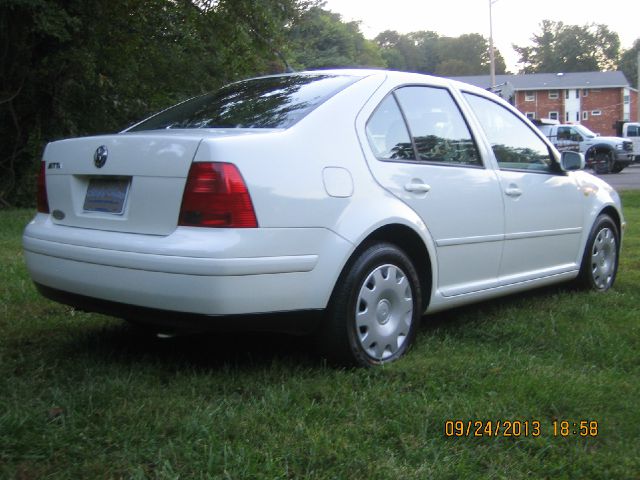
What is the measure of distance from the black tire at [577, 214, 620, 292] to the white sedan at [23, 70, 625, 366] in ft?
3.35

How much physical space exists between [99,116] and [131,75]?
110 centimetres

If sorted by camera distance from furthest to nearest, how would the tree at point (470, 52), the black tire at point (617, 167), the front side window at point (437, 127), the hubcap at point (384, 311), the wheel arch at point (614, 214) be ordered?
the tree at point (470, 52) < the black tire at point (617, 167) < the wheel arch at point (614, 214) < the front side window at point (437, 127) < the hubcap at point (384, 311)

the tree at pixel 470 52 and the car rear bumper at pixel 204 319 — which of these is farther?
the tree at pixel 470 52

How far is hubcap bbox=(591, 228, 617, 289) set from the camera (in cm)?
542

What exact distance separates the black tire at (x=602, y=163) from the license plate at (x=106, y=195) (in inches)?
1068

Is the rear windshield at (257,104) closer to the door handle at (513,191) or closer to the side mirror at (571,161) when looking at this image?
the door handle at (513,191)

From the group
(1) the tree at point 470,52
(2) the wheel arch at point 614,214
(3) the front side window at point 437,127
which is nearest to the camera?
(3) the front side window at point 437,127

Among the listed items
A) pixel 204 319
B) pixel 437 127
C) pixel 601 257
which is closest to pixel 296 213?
pixel 204 319

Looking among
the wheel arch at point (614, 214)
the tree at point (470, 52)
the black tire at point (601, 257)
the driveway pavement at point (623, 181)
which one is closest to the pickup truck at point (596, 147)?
the driveway pavement at point (623, 181)

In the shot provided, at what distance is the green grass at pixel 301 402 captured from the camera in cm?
247

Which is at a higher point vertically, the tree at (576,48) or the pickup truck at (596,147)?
the tree at (576,48)

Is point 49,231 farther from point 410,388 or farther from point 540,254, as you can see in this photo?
point 540,254

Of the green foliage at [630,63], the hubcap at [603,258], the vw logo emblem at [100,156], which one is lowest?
the hubcap at [603,258]

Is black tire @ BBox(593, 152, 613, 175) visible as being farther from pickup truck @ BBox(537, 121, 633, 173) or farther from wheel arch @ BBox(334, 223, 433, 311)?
wheel arch @ BBox(334, 223, 433, 311)
